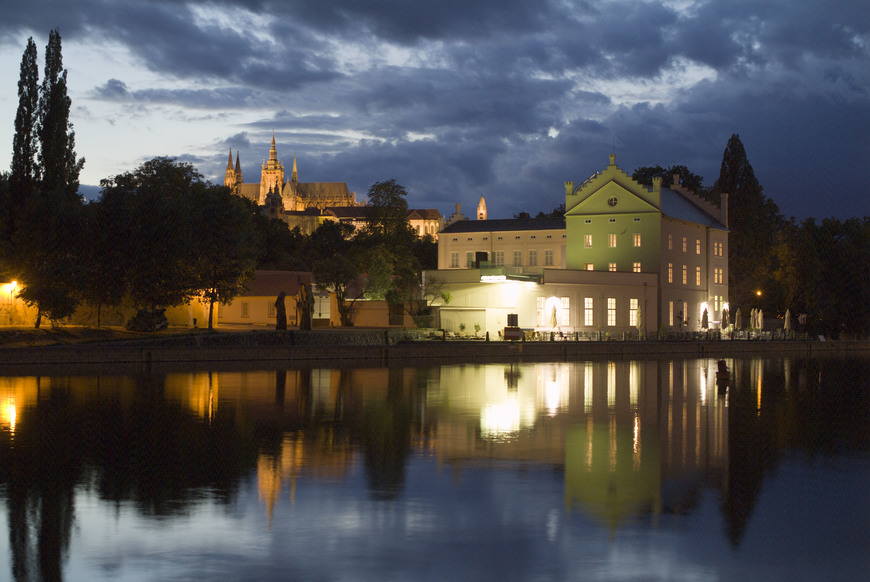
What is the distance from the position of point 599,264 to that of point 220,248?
30180 millimetres

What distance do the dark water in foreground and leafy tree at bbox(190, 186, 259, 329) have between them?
23.0 metres

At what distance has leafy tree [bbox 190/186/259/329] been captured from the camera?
49156mm

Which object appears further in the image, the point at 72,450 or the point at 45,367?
the point at 45,367

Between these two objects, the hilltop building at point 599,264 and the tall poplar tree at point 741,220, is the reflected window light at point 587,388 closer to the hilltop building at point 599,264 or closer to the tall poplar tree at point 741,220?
the hilltop building at point 599,264

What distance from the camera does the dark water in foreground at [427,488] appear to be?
1001cm

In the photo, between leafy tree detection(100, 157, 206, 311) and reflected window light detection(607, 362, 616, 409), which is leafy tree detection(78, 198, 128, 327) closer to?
leafy tree detection(100, 157, 206, 311)

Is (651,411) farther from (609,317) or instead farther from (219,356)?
(609,317)

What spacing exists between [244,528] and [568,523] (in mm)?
3830

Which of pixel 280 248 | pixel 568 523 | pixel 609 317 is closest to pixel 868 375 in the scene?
pixel 609 317

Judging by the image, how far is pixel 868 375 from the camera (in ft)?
130

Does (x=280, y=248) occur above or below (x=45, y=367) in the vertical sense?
above

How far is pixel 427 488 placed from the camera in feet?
44.7

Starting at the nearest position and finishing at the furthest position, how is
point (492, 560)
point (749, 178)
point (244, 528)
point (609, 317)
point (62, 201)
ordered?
point (492, 560)
point (244, 528)
point (62, 201)
point (609, 317)
point (749, 178)

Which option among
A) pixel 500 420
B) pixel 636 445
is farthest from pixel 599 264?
pixel 636 445
